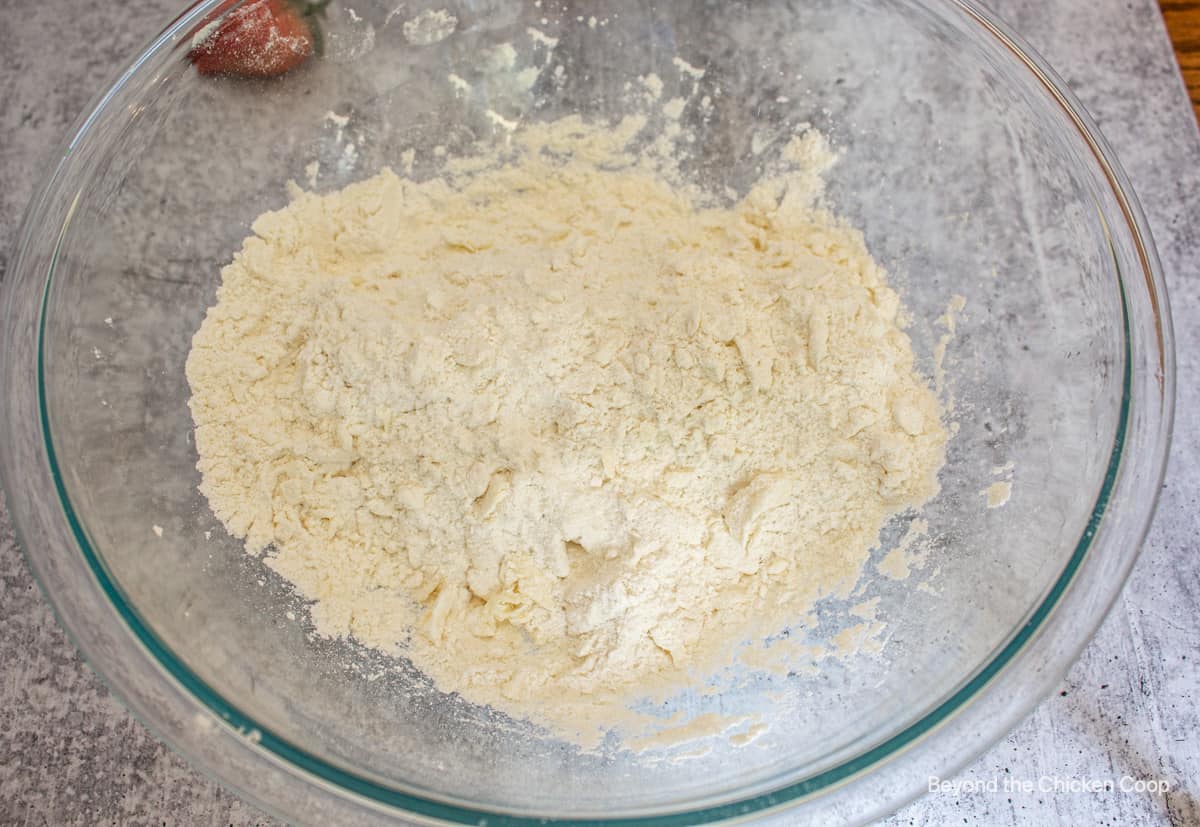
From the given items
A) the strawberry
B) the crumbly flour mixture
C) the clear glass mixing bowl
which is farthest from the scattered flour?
the crumbly flour mixture

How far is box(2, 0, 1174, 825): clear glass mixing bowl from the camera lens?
100 cm

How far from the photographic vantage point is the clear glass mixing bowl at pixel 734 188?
39.3 inches

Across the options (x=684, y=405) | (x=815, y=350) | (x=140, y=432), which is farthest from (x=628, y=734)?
(x=140, y=432)

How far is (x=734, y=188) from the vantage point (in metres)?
1.26

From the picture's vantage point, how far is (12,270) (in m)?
1.06

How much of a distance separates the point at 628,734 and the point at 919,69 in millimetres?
944

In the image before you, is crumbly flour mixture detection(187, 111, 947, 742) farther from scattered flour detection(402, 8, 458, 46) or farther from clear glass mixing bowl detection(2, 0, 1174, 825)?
scattered flour detection(402, 8, 458, 46)

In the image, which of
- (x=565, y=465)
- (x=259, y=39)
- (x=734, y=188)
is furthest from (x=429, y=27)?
(x=565, y=465)

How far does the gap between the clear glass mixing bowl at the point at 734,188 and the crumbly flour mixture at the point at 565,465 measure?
0.06m

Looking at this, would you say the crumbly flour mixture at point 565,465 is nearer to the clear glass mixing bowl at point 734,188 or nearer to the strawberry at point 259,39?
the clear glass mixing bowl at point 734,188

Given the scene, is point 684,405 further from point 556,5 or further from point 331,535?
point 556,5

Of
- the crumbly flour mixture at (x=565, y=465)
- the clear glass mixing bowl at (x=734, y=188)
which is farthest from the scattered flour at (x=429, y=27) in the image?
the crumbly flour mixture at (x=565, y=465)

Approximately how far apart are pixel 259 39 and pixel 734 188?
0.67m

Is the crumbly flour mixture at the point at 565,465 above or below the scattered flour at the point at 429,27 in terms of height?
below
